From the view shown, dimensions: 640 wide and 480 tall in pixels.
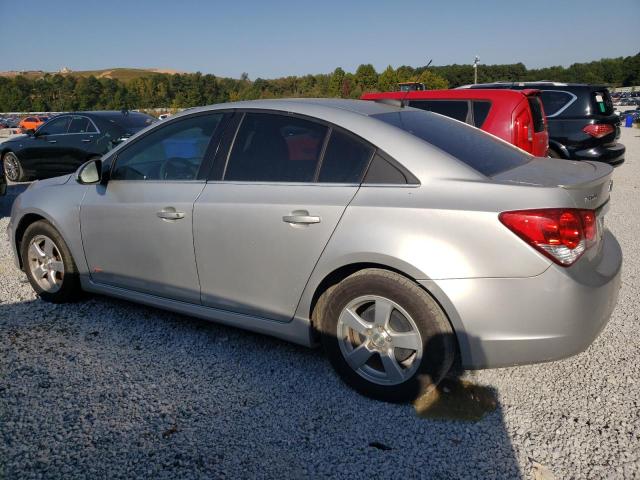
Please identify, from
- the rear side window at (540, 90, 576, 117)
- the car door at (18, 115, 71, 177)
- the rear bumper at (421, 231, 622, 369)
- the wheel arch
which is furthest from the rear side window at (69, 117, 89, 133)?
the rear bumper at (421, 231, 622, 369)

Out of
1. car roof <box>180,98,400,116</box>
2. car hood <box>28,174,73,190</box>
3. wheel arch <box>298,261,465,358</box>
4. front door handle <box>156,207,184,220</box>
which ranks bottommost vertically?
wheel arch <box>298,261,465,358</box>

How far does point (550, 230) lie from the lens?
2633mm

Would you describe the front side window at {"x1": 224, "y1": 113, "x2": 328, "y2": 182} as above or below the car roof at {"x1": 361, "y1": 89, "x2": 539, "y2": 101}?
below

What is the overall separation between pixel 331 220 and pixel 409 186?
17.7 inches

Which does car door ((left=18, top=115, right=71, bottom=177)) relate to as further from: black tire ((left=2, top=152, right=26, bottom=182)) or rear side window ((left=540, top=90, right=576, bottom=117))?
rear side window ((left=540, top=90, right=576, bottom=117))

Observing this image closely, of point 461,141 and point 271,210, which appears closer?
point 271,210

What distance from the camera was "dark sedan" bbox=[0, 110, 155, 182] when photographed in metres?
11.1

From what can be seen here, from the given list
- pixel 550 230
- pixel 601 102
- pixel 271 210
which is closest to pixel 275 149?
pixel 271 210

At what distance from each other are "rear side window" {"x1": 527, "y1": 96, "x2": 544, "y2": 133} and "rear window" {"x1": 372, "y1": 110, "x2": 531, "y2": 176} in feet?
11.4

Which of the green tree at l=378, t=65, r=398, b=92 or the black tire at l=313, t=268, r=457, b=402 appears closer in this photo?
the black tire at l=313, t=268, r=457, b=402

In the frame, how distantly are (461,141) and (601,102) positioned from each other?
7.26m

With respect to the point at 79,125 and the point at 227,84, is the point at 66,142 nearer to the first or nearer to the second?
the point at 79,125

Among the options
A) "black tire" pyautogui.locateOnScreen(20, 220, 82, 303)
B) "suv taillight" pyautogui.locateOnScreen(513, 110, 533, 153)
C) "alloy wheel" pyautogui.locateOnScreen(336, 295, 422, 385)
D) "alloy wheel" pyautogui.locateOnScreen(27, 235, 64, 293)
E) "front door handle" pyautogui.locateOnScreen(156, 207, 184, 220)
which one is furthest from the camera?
"suv taillight" pyautogui.locateOnScreen(513, 110, 533, 153)

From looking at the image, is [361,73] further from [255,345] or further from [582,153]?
[255,345]
